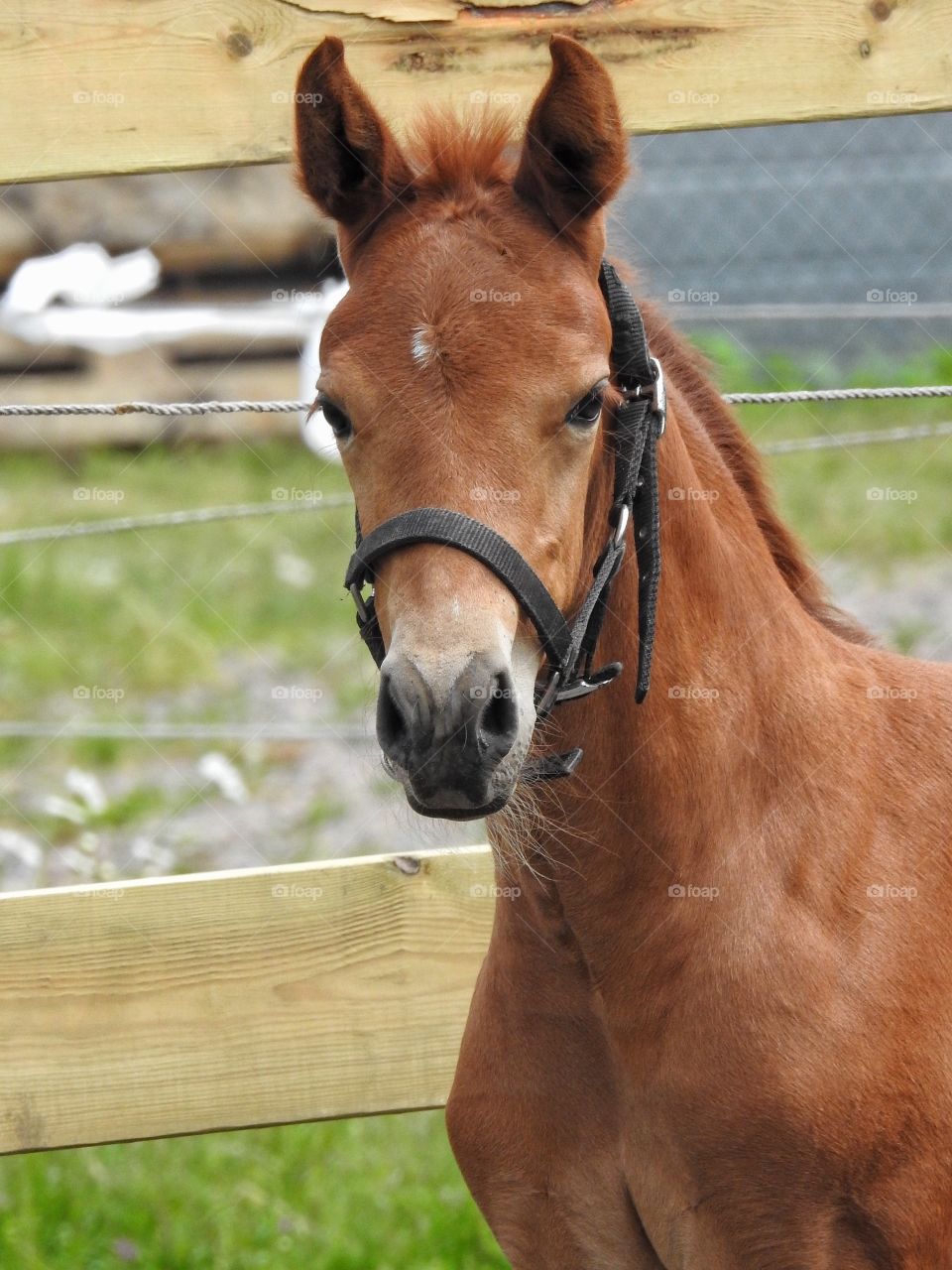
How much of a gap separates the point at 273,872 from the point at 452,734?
95 centimetres

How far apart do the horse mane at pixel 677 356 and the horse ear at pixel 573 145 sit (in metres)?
0.07

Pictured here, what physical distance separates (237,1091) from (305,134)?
1.62m

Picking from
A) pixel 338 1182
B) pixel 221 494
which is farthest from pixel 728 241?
pixel 338 1182

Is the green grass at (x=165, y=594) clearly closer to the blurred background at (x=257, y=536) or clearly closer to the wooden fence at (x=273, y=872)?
the blurred background at (x=257, y=536)

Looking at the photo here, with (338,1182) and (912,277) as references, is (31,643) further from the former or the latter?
(912,277)

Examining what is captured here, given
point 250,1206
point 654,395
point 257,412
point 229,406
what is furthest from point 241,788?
point 654,395

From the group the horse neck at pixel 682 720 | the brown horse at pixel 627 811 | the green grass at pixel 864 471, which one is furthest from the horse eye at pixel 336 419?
the green grass at pixel 864 471

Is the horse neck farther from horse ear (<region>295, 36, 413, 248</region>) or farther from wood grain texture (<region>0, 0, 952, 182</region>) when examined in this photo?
wood grain texture (<region>0, 0, 952, 182</region>)

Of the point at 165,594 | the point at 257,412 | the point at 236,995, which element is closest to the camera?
the point at 236,995

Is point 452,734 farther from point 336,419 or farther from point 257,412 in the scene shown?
point 257,412

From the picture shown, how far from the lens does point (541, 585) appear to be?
6.15 feet

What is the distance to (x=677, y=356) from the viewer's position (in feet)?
7.71

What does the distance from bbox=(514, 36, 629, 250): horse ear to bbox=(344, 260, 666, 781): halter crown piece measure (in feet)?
0.40

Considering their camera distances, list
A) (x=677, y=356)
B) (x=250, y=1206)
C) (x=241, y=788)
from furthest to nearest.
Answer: (x=241, y=788), (x=250, y=1206), (x=677, y=356)
